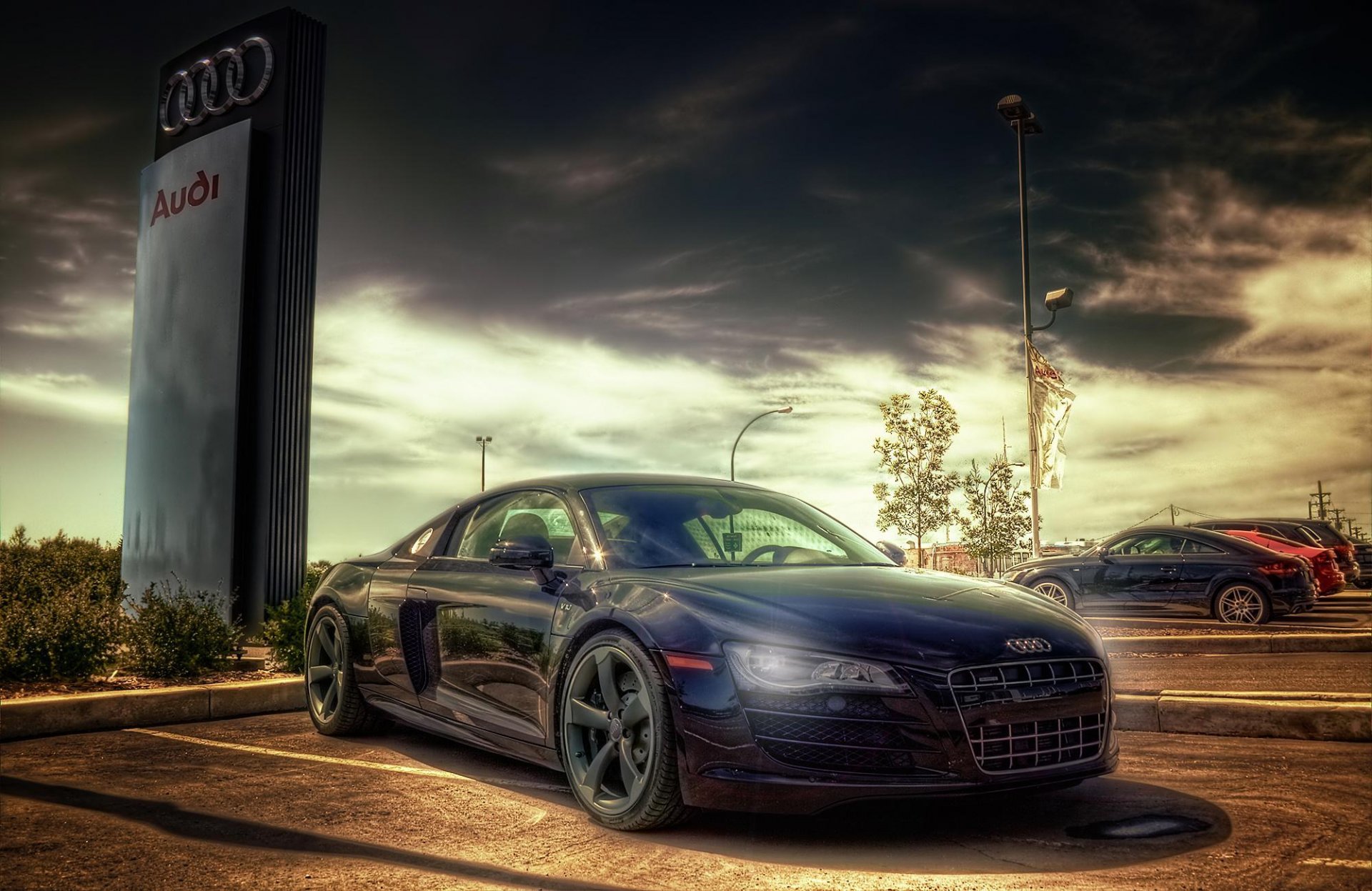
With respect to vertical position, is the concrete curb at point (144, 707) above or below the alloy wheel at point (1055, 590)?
below

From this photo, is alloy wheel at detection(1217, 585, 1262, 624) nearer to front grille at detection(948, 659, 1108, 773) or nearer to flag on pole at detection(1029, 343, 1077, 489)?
flag on pole at detection(1029, 343, 1077, 489)

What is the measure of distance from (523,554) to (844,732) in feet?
5.37

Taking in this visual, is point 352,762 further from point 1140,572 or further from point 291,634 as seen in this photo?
point 1140,572

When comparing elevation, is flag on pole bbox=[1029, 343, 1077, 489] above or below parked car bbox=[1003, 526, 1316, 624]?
above

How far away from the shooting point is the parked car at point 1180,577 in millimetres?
14086

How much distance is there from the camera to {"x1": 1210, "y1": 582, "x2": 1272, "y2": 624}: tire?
14117 mm

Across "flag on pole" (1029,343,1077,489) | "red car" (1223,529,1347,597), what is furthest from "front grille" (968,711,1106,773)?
"flag on pole" (1029,343,1077,489)

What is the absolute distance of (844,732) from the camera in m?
3.70

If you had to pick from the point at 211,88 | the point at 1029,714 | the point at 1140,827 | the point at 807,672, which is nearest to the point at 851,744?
the point at 807,672

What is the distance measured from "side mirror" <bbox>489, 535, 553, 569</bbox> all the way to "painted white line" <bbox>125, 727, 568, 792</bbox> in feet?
3.39

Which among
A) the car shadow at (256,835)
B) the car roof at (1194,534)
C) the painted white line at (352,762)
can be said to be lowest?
the car shadow at (256,835)

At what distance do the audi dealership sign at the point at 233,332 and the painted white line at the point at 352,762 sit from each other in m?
6.56

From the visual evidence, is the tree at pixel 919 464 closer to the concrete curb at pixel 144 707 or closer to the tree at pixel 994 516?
the tree at pixel 994 516

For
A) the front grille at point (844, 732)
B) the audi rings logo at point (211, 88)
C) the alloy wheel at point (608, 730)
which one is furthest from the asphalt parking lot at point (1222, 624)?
the audi rings logo at point (211, 88)
